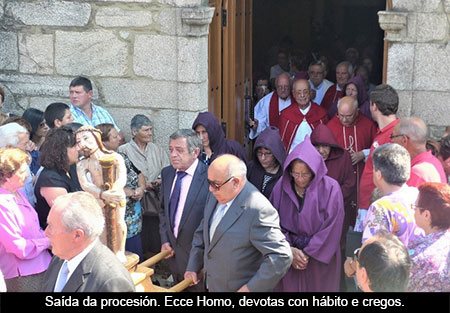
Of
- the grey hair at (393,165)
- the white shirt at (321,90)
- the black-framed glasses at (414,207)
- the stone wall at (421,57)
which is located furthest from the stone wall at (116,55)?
the black-framed glasses at (414,207)

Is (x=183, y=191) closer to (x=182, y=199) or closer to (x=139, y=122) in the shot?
(x=182, y=199)

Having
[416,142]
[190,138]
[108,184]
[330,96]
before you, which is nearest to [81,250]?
[108,184]

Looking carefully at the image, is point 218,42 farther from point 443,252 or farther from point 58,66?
point 443,252

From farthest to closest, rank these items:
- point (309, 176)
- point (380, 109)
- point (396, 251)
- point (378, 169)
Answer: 1. point (380, 109)
2. point (309, 176)
3. point (378, 169)
4. point (396, 251)

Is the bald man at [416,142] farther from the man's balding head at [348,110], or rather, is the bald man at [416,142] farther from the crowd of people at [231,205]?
the man's balding head at [348,110]

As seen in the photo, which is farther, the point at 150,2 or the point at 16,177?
the point at 150,2

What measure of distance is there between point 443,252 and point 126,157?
282 centimetres

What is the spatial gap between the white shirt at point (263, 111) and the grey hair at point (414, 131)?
2.61m

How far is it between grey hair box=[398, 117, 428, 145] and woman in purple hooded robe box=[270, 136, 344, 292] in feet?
2.19

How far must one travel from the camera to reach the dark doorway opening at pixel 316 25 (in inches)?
495

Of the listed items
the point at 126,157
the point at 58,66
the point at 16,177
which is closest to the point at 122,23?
the point at 58,66

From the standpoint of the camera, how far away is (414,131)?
513 centimetres
